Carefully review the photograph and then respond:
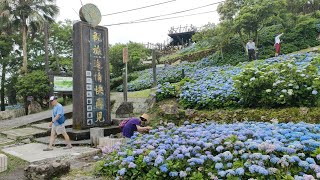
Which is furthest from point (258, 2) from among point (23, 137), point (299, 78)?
point (23, 137)

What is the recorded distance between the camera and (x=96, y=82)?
10.0 metres

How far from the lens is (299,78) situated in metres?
6.57

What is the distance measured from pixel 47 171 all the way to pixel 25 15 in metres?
23.3

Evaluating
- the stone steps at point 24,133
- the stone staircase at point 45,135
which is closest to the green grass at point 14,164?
the stone staircase at point 45,135

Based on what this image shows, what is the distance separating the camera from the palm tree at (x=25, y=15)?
24.1 meters

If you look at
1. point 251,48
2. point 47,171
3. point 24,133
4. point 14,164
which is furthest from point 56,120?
point 251,48

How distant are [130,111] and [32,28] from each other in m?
18.6

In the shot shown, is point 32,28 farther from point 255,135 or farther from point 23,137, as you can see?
point 255,135

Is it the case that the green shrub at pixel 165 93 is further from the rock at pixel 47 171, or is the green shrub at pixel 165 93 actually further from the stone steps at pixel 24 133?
the rock at pixel 47 171

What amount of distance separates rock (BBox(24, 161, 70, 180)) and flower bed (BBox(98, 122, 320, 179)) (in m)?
0.71

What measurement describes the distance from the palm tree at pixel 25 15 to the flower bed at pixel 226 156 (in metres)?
22.5

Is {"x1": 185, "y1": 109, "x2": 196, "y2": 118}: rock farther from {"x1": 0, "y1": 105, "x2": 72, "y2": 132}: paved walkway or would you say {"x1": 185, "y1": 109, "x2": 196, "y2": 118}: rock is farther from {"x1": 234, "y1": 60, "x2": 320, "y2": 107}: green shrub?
{"x1": 0, "y1": 105, "x2": 72, "y2": 132}: paved walkway

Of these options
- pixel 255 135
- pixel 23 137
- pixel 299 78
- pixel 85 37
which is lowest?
pixel 23 137

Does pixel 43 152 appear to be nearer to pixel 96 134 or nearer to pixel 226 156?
pixel 96 134
